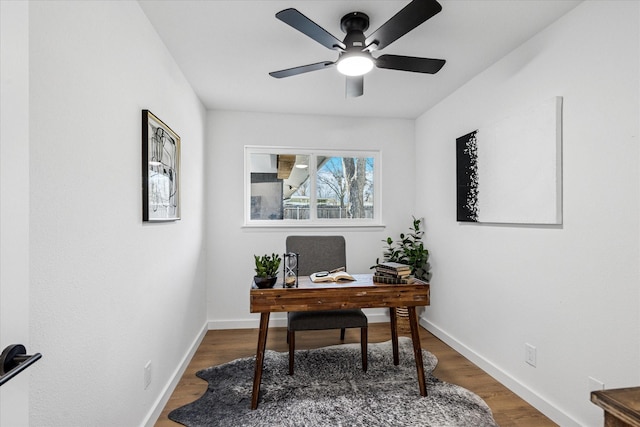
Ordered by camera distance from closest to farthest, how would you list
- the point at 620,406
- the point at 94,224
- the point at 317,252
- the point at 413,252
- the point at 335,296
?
the point at 620,406
the point at 94,224
the point at 335,296
the point at 317,252
the point at 413,252

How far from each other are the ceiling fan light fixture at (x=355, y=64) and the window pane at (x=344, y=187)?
1.90 meters

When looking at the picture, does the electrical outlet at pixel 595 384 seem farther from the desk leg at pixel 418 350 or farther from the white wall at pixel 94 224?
the white wall at pixel 94 224

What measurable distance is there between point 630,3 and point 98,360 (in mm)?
2882

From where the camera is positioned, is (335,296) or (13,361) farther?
(335,296)

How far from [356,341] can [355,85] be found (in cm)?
230

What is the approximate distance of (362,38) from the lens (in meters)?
1.80

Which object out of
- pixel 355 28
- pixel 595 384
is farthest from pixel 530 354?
pixel 355 28

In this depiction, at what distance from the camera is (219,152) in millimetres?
3533

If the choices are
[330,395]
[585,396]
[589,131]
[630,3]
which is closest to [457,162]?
[589,131]

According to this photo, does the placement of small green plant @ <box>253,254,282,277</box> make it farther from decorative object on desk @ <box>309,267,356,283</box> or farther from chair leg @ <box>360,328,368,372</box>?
chair leg @ <box>360,328,368,372</box>

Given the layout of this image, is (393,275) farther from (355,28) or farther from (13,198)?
(13,198)

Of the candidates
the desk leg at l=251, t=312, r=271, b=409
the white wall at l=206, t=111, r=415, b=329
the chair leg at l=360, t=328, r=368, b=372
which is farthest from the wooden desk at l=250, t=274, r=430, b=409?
the white wall at l=206, t=111, r=415, b=329

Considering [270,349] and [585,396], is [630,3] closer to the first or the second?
[585,396]

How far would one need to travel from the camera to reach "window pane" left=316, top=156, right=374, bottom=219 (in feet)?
12.5
